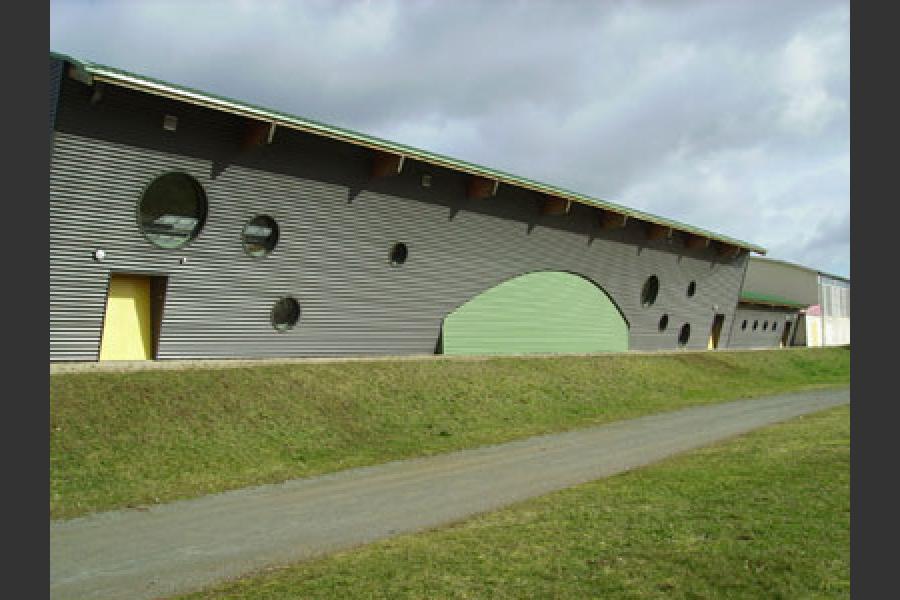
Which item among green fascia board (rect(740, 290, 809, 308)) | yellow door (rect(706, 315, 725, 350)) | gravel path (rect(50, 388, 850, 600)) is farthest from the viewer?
green fascia board (rect(740, 290, 809, 308))

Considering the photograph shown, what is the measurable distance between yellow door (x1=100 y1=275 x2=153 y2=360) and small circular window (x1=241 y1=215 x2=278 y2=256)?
109 inches

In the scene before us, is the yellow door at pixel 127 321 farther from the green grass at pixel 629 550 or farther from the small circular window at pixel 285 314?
the green grass at pixel 629 550

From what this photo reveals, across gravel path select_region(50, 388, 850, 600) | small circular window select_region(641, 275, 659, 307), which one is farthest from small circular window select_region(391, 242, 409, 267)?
small circular window select_region(641, 275, 659, 307)

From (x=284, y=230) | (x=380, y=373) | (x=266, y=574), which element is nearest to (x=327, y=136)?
(x=284, y=230)

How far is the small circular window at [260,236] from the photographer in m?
18.8

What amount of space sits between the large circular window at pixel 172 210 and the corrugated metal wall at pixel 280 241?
241 millimetres

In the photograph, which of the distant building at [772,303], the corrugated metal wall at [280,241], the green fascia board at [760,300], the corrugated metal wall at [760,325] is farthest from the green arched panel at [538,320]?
the green fascia board at [760,300]

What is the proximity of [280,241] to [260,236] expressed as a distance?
0.56 m

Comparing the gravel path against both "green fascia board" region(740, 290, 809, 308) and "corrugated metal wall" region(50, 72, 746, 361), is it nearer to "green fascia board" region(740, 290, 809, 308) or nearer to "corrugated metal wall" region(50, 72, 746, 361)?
"corrugated metal wall" region(50, 72, 746, 361)

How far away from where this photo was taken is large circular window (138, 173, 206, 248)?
16953 millimetres

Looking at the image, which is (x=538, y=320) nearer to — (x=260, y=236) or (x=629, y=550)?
(x=260, y=236)

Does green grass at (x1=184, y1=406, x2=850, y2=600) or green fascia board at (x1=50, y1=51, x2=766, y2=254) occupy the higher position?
green fascia board at (x1=50, y1=51, x2=766, y2=254)

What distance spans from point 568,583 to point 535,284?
2145 cm

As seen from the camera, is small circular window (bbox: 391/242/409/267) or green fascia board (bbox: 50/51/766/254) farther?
small circular window (bbox: 391/242/409/267)
